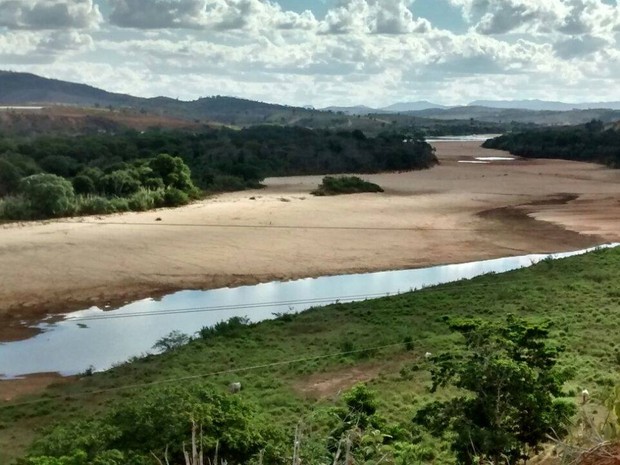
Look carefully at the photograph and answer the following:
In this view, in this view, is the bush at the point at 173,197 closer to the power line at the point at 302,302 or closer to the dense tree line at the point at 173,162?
the dense tree line at the point at 173,162

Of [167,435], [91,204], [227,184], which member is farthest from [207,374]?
[227,184]

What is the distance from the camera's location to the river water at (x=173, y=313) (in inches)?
644

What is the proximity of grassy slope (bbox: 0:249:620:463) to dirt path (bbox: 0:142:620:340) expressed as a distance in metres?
5.00

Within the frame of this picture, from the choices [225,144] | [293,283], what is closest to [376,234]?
[293,283]

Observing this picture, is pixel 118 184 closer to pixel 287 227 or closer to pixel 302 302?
pixel 287 227

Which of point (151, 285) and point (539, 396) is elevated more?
point (539, 396)

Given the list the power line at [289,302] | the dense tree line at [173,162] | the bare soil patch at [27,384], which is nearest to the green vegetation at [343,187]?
the dense tree line at [173,162]

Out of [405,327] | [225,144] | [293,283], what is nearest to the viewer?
[405,327]

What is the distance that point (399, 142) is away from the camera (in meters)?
69.6

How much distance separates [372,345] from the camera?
16.1 meters

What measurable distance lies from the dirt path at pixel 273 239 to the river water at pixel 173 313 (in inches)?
25.4

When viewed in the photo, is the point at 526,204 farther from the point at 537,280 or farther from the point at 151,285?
the point at 151,285

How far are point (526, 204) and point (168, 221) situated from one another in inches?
779

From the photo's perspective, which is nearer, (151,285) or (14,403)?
(14,403)
